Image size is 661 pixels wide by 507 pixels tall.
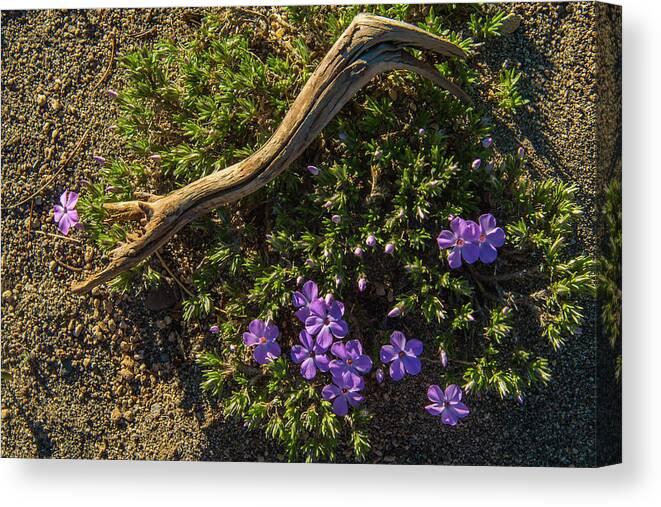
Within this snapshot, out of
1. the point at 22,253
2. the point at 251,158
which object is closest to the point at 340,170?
the point at 251,158

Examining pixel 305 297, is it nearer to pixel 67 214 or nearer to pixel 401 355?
pixel 401 355

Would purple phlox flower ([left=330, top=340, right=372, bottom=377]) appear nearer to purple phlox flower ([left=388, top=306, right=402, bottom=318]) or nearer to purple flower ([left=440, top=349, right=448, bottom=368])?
purple phlox flower ([left=388, top=306, right=402, bottom=318])

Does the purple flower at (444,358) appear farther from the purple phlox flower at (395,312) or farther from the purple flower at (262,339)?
the purple flower at (262,339)

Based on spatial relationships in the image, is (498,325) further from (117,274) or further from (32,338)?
(32,338)

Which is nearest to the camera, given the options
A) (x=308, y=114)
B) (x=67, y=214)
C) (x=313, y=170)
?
(x=308, y=114)

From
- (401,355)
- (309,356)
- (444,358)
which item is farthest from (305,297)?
(444,358)

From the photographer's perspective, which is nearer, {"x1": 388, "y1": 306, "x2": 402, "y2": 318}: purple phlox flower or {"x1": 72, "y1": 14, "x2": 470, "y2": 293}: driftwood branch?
{"x1": 72, "y1": 14, "x2": 470, "y2": 293}: driftwood branch

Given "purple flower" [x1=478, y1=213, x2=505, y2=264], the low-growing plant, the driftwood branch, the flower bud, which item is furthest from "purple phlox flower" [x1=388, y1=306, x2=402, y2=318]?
the driftwood branch
